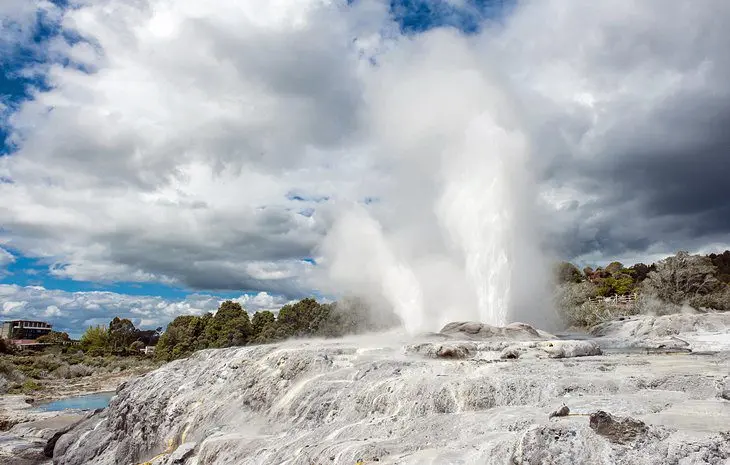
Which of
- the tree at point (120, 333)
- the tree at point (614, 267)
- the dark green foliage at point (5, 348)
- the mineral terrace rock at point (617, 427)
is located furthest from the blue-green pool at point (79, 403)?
the tree at point (614, 267)

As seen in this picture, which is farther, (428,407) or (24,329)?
(24,329)

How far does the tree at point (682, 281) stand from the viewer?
130 ft

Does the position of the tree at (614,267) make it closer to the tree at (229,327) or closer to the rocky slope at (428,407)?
the tree at (229,327)

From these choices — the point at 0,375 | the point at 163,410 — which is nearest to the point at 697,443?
the point at 163,410

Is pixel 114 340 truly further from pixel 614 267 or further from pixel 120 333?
pixel 614 267

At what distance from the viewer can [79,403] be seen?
1655 inches

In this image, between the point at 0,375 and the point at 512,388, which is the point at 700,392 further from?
the point at 0,375

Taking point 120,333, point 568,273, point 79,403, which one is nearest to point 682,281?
point 568,273

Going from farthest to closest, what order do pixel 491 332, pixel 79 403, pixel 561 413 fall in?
1. pixel 79 403
2. pixel 491 332
3. pixel 561 413

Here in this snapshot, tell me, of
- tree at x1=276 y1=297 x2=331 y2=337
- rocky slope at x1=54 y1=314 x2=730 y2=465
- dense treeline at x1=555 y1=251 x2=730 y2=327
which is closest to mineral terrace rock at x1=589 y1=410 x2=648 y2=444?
rocky slope at x1=54 y1=314 x2=730 y2=465

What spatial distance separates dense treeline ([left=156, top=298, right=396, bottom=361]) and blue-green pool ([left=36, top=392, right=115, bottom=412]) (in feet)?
41.6

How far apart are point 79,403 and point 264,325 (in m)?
20.7

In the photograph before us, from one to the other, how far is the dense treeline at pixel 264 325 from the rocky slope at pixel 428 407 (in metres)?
27.9

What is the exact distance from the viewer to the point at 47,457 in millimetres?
22609
